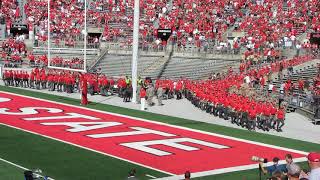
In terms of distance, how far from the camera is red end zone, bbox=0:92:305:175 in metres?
13.2

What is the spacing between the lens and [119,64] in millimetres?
34750

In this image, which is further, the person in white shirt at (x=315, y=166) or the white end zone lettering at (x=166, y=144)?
the white end zone lettering at (x=166, y=144)

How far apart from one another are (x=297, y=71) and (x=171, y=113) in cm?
871

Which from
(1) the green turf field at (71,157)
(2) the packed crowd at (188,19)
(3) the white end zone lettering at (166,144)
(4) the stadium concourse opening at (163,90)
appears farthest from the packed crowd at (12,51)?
(3) the white end zone lettering at (166,144)

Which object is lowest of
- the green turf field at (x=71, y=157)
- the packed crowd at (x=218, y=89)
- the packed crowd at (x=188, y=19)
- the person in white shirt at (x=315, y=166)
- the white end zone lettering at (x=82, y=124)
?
the green turf field at (x=71, y=157)

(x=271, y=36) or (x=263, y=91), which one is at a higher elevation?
(x=271, y=36)

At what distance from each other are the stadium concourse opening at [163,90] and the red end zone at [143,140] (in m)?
0.04

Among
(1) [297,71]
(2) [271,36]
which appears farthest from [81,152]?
(2) [271,36]

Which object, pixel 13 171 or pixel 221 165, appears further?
pixel 221 165

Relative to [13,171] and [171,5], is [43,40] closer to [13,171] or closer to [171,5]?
[171,5]

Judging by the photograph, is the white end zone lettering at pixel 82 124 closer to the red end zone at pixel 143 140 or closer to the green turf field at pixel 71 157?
the red end zone at pixel 143 140

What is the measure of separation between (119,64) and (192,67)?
191 inches

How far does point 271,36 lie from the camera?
3153cm

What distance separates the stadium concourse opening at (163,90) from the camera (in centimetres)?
1326
